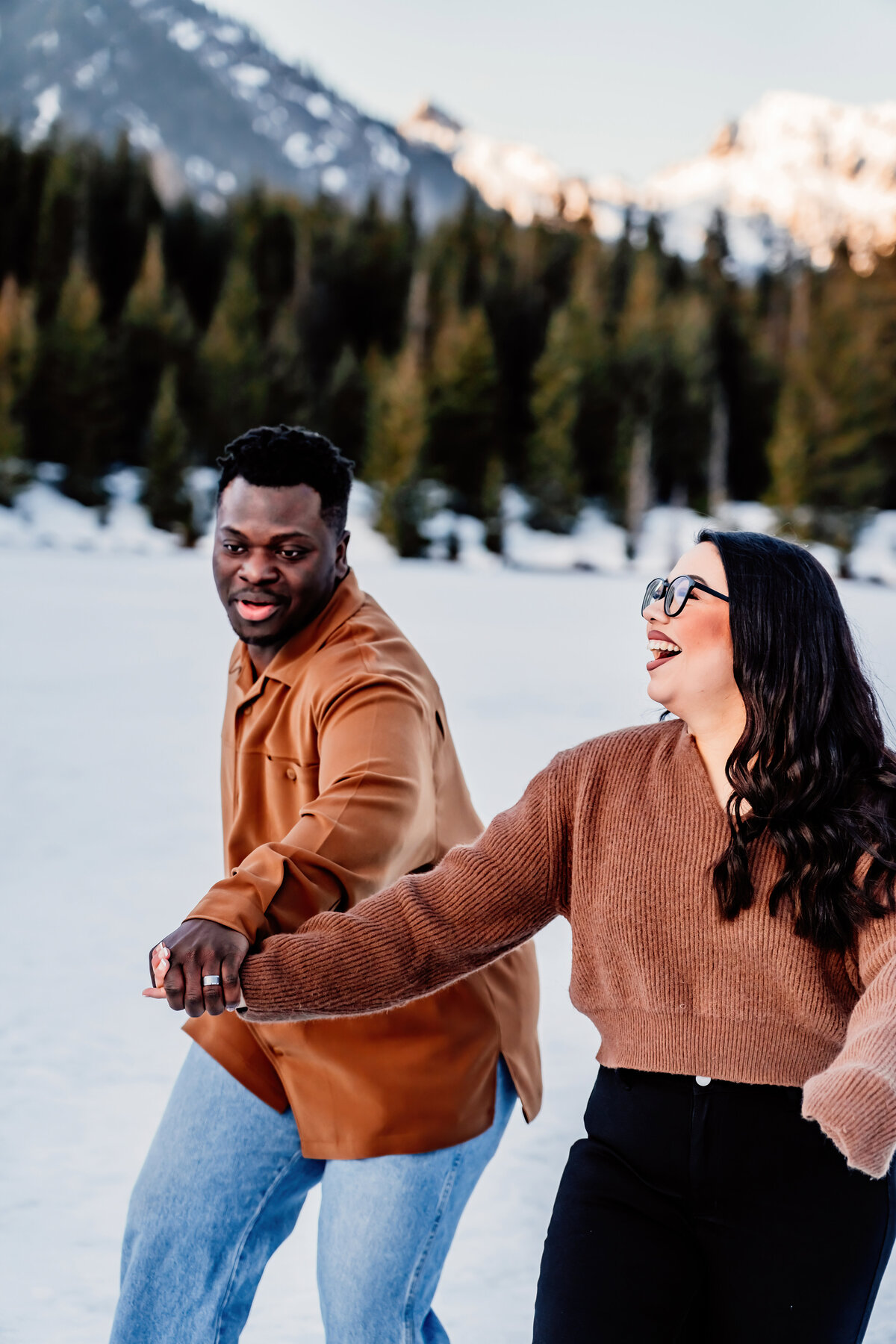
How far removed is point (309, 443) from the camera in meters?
2.12

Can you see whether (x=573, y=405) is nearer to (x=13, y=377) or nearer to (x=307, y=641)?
(x=13, y=377)

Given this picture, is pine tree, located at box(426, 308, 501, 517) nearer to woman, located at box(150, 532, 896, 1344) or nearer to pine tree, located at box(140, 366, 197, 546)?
pine tree, located at box(140, 366, 197, 546)

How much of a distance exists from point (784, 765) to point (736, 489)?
41.9m

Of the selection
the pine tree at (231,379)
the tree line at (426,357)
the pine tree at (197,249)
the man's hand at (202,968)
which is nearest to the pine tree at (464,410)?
the tree line at (426,357)

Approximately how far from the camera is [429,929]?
5.63ft

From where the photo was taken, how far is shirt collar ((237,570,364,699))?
2006 mm

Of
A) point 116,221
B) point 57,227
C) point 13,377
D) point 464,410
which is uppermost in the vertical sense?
point 116,221

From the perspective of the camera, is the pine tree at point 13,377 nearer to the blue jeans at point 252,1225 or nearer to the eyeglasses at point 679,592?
the blue jeans at point 252,1225

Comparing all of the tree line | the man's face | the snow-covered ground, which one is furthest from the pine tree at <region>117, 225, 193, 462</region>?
the man's face

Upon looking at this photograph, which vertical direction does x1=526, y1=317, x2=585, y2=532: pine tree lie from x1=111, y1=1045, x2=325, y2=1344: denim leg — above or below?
above

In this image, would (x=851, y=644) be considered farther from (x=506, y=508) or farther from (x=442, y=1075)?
(x=506, y=508)

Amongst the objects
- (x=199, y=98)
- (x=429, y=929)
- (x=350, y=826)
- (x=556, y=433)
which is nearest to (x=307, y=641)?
(x=350, y=826)

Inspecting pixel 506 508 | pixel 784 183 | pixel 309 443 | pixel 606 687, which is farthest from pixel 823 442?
pixel 784 183

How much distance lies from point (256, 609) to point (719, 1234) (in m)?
1.11
